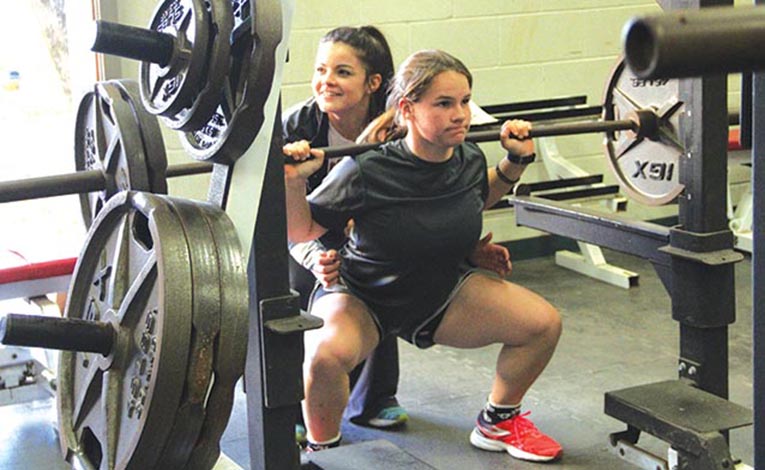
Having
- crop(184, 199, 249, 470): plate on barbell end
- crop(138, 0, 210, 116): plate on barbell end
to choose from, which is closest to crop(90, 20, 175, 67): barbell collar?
crop(138, 0, 210, 116): plate on barbell end

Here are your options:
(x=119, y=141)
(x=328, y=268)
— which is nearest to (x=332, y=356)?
(x=328, y=268)

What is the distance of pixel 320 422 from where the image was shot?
2.65m

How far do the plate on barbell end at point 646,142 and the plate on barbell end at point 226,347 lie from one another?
4.31ft

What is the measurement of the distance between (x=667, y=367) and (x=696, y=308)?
1116mm

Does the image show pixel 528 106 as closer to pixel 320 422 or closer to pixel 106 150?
pixel 320 422

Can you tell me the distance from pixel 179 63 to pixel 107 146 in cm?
38

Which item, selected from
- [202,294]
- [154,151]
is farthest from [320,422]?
[202,294]

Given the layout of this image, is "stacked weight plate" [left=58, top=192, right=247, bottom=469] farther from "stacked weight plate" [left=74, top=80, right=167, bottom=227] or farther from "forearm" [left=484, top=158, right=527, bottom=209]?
"forearm" [left=484, top=158, right=527, bottom=209]

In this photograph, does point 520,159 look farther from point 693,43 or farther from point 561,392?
point 693,43

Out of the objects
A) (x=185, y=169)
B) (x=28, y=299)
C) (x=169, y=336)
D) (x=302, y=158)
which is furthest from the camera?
(x=28, y=299)

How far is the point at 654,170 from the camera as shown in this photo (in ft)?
8.93

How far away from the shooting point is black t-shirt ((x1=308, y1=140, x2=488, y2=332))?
2.63 meters

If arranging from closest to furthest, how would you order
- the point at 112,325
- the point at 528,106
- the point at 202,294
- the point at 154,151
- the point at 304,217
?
the point at 202,294 < the point at 112,325 < the point at 154,151 < the point at 304,217 < the point at 528,106

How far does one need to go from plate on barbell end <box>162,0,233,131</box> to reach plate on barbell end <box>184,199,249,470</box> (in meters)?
0.18
